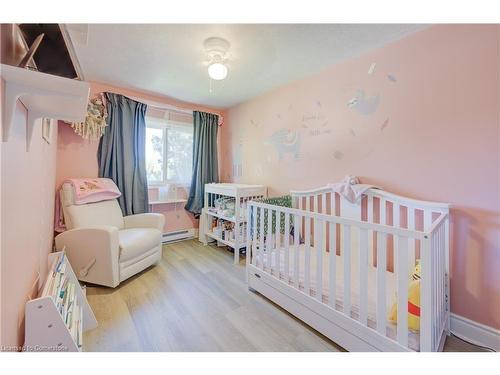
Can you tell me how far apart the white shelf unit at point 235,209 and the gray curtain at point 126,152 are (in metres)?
0.82

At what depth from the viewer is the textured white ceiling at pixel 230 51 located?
58.6 inches

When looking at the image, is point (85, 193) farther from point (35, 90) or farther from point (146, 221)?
point (35, 90)

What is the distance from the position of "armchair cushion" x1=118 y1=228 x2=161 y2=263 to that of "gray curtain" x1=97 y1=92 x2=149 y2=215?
519 millimetres

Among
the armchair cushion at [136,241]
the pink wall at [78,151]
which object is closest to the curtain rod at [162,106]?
the pink wall at [78,151]

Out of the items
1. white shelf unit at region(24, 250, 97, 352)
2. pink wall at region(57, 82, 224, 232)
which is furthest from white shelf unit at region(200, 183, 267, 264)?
white shelf unit at region(24, 250, 97, 352)

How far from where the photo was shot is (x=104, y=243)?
1806 millimetres

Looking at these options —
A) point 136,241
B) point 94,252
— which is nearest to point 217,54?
point 136,241

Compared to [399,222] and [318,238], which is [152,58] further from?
[399,222]

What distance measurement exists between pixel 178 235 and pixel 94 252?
4.48 feet

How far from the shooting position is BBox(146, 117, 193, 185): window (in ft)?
9.70

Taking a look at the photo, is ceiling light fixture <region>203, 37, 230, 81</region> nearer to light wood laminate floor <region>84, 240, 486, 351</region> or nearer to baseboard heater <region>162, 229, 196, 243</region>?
light wood laminate floor <region>84, 240, 486, 351</region>

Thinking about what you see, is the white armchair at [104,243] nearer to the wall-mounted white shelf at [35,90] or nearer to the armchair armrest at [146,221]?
the armchair armrest at [146,221]

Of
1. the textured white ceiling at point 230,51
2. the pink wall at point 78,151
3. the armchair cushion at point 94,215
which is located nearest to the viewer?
the textured white ceiling at point 230,51
